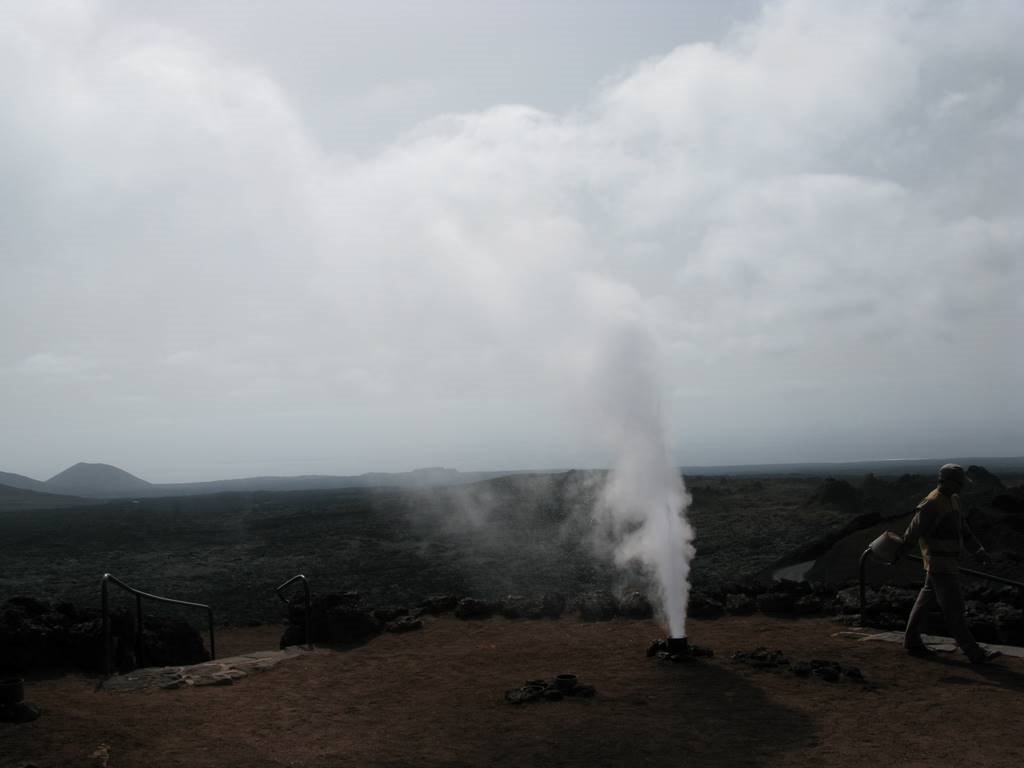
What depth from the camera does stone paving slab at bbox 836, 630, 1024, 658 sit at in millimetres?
9500

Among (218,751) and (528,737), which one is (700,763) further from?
(218,751)

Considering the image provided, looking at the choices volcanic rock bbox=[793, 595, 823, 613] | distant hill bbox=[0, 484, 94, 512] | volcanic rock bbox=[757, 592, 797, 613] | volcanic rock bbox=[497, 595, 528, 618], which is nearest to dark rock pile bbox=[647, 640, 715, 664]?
volcanic rock bbox=[757, 592, 797, 613]

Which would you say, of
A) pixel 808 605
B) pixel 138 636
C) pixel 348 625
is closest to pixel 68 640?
pixel 138 636

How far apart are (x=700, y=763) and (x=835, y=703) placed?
2.31 meters

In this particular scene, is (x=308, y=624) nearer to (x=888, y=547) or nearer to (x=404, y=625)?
(x=404, y=625)

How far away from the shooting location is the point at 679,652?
972cm

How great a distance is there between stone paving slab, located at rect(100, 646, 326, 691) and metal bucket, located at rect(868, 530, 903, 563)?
26.1ft

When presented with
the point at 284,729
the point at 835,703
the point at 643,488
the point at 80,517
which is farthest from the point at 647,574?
the point at 80,517

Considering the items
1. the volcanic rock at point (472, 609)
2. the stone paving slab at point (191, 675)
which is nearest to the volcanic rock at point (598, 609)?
the volcanic rock at point (472, 609)

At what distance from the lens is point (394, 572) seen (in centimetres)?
2892

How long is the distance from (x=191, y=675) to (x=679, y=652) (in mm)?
5949

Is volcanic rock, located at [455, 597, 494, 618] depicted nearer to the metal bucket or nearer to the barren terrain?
the barren terrain

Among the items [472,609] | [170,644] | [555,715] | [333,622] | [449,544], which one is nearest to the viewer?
[555,715]

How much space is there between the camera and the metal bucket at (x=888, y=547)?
9578 mm
